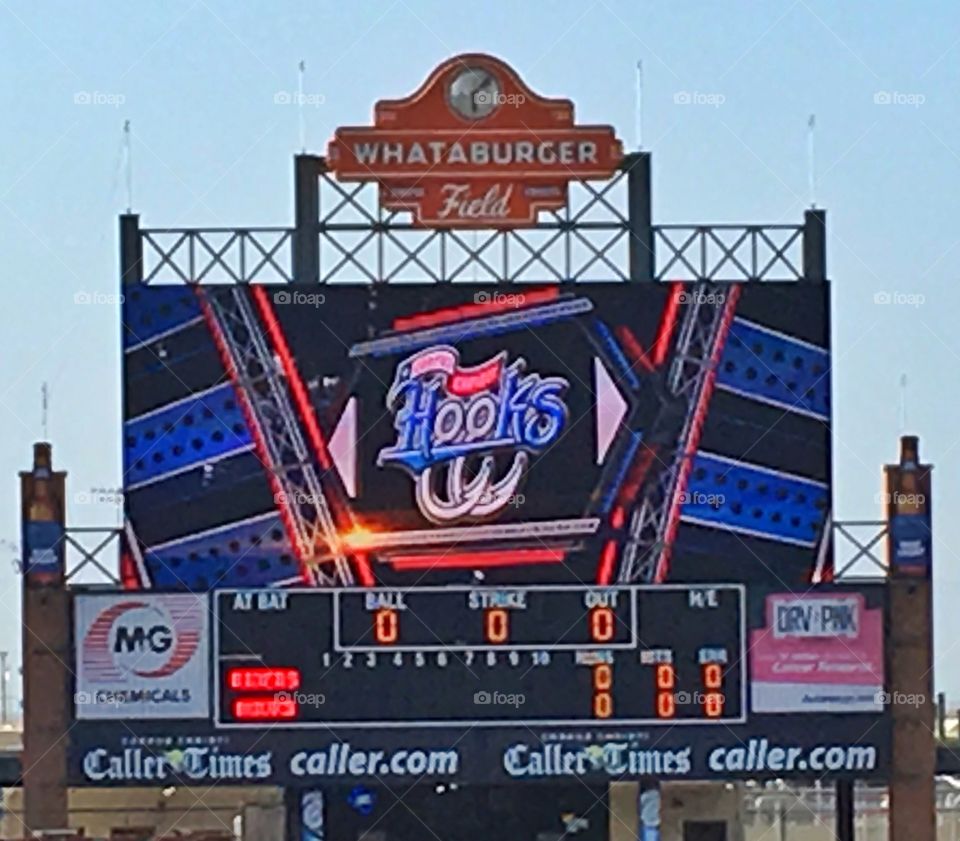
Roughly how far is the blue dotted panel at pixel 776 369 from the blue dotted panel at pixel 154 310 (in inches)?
296

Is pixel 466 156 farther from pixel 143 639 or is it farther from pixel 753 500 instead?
pixel 143 639

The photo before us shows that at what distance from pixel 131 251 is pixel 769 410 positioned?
9.28 m

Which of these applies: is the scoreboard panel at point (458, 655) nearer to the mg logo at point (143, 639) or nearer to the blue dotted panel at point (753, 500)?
the mg logo at point (143, 639)

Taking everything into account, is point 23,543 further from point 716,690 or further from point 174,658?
point 716,690

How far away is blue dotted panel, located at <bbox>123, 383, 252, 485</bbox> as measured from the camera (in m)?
46.3

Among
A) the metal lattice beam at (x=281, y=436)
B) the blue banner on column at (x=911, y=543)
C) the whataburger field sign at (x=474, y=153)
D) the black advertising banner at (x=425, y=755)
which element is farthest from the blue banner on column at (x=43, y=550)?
the blue banner on column at (x=911, y=543)

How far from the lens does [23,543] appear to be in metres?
47.1

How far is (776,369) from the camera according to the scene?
152 feet

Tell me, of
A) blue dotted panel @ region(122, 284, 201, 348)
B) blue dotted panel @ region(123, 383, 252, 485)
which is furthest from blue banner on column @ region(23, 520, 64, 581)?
blue dotted panel @ region(122, 284, 201, 348)

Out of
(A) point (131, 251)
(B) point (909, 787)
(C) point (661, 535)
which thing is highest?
(A) point (131, 251)

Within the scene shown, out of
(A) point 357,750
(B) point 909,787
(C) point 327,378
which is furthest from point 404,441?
(B) point 909,787

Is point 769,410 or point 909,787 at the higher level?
point 769,410

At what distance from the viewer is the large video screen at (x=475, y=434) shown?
1816 inches

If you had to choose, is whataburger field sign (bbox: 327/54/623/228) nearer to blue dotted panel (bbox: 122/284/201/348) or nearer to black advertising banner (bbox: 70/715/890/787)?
blue dotted panel (bbox: 122/284/201/348)
